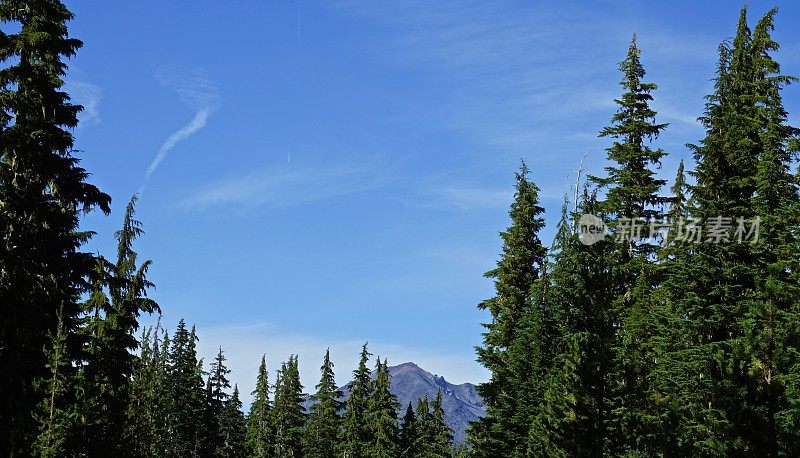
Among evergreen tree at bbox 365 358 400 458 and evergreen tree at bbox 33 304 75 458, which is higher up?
evergreen tree at bbox 365 358 400 458

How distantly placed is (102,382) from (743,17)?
3075cm

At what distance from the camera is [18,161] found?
21000 millimetres

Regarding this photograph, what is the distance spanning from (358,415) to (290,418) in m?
9.81

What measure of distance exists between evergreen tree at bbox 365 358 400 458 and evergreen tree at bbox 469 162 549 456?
34.3 meters

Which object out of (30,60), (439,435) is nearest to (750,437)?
(30,60)

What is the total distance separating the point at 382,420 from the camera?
73938 mm

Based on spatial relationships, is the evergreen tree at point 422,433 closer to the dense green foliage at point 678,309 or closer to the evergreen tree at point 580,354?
the dense green foliage at point 678,309

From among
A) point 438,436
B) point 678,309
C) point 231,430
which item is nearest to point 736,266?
point 678,309

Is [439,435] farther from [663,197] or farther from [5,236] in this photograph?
[5,236]

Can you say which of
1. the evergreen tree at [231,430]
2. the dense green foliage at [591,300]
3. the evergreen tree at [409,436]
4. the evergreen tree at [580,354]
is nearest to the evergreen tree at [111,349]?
the dense green foliage at [591,300]

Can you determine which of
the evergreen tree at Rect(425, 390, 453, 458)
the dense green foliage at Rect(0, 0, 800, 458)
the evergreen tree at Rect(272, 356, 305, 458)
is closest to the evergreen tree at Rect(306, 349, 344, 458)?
the evergreen tree at Rect(272, 356, 305, 458)

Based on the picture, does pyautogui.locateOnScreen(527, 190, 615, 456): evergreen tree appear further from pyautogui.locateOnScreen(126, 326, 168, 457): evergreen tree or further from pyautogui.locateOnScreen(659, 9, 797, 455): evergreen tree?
pyautogui.locateOnScreen(126, 326, 168, 457): evergreen tree

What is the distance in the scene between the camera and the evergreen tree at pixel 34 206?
2033 centimetres

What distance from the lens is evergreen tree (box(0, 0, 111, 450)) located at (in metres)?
20.3
